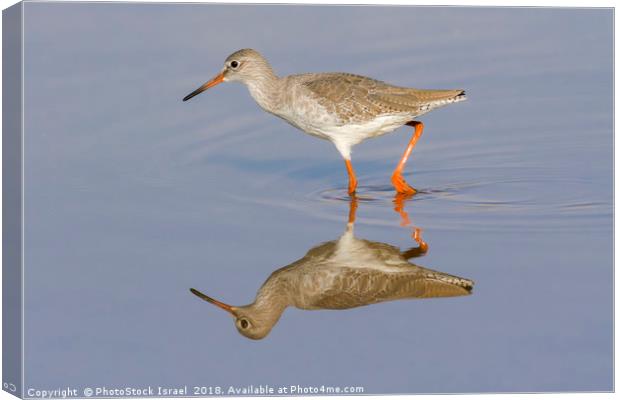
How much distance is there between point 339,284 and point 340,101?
3.81 m

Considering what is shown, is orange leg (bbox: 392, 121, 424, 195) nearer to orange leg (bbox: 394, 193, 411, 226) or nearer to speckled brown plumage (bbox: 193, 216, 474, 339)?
orange leg (bbox: 394, 193, 411, 226)

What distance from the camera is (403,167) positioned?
53.9ft

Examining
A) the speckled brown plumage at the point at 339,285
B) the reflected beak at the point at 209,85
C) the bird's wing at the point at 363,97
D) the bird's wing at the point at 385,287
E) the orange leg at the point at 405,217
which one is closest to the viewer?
the speckled brown plumage at the point at 339,285

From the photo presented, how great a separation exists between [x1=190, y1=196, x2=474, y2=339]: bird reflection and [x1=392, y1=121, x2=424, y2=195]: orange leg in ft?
8.23

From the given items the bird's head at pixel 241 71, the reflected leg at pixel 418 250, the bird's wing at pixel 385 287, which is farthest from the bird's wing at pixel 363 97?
the bird's wing at pixel 385 287

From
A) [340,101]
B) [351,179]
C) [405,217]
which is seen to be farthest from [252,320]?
[340,101]

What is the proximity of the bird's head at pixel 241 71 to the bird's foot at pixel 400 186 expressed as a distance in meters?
1.99

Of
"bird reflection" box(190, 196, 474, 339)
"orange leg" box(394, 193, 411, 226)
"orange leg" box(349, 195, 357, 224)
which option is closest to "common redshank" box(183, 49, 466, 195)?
"orange leg" box(394, 193, 411, 226)

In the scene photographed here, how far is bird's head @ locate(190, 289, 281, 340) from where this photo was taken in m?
11.8

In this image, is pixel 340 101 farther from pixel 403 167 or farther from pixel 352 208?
pixel 352 208

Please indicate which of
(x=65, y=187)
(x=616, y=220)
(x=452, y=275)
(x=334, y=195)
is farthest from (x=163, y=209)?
(x=616, y=220)

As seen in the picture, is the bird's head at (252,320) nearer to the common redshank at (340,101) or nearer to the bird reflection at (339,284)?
the bird reflection at (339,284)

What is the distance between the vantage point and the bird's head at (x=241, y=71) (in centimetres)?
1600

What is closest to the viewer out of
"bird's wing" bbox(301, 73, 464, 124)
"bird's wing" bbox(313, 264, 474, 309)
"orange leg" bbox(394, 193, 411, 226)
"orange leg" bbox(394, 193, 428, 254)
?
"bird's wing" bbox(313, 264, 474, 309)
